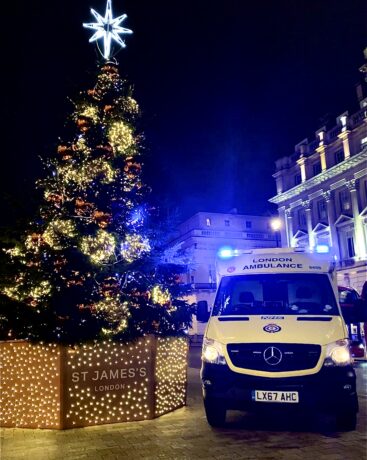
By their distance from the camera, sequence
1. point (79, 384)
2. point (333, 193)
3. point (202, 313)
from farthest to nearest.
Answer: point (333, 193) < point (202, 313) < point (79, 384)

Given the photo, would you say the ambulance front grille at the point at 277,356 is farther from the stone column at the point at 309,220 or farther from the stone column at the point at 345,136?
the stone column at the point at 309,220

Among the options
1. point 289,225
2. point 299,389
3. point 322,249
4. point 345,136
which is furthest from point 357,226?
point 299,389

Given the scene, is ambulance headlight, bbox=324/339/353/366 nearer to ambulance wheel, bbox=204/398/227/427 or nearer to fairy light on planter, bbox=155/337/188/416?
ambulance wheel, bbox=204/398/227/427

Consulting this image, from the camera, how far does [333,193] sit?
49.7m

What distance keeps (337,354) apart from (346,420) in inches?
38.8

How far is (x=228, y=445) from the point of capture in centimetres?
614

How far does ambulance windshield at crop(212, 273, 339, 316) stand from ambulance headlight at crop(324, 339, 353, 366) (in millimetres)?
872

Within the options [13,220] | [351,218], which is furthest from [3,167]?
[351,218]

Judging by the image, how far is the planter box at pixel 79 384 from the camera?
727cm

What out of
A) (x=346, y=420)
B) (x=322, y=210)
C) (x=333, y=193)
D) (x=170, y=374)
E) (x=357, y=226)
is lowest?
(x=346, y=420)

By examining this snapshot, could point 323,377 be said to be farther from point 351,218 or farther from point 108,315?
point 351,218

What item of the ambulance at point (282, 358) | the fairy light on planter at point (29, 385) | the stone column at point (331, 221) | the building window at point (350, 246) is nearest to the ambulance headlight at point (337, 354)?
the ambulance at point (282, 358)

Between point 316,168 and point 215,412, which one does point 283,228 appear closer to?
point 316,168

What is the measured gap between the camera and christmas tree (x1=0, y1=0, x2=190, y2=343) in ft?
25.8
